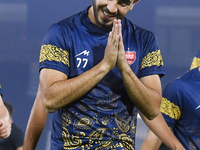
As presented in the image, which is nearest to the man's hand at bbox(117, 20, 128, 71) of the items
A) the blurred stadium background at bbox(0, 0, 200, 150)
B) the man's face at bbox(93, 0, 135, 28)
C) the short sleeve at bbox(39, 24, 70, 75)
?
the man's face at bbox(93, 0, 135, 28)

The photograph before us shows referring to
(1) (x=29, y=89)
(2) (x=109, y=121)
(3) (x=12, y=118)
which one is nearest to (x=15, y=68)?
(1) (x=29, y=89)

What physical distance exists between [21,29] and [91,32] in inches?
38.3

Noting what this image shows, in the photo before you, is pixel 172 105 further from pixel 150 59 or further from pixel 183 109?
pixel 150 59

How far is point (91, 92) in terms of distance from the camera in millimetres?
1806

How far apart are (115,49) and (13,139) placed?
1322 mm

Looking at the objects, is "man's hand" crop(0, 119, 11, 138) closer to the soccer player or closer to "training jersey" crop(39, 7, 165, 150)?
"training jersey" crop(39, 7, 165, 150)

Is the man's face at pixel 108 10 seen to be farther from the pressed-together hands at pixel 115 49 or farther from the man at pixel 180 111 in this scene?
the man at pixel 180 111

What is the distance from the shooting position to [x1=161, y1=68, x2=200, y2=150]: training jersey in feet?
8.18

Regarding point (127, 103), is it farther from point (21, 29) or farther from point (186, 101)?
point (21, 29)

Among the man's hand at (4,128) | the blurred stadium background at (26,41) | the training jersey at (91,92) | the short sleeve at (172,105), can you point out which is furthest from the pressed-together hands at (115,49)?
the blurred stadium background at (26,41)

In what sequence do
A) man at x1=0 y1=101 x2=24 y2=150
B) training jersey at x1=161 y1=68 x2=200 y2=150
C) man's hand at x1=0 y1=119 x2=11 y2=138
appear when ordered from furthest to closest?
man at x1=0 y1=101 x2=24 y2=150, training jersey at x1=161 y1=68 x2=200 y2=150, man's hand at x1=0 y1=119 x2=11 y2=138

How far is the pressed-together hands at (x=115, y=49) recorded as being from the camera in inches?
68.6

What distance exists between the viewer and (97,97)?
1.81 meters

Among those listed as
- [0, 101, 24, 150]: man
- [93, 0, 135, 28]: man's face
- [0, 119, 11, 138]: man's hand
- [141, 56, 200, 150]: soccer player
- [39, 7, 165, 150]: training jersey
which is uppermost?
[93, 0, 135, 28]: man's face
